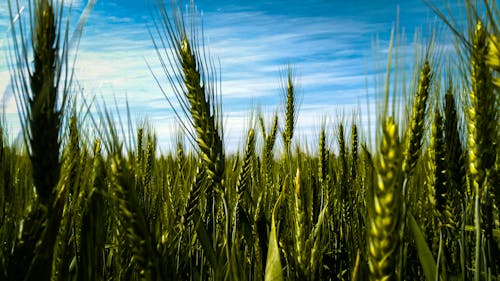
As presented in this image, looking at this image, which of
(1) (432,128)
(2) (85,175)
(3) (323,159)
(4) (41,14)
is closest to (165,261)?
(2) (85,175)

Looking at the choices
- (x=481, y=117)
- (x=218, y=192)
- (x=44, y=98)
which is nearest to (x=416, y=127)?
(x=481, y=117)

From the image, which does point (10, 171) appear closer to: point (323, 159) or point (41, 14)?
point (41, 14)

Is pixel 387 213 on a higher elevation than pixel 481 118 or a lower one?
lower

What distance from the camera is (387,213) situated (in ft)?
3.38

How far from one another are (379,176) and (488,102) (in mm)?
819

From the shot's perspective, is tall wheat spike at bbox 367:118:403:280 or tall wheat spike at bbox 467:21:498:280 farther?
tall wheat spike at bbox 467:21:498:280

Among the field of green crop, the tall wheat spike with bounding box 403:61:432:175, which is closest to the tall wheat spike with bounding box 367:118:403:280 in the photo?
the field of green crop

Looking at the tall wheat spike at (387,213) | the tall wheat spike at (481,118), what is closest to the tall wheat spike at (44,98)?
the tall wheat spike at (387,213)

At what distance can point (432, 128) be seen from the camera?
1835mm

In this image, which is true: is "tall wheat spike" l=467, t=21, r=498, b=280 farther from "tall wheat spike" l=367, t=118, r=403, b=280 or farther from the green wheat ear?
"tall wheat spike" l=367, t=118, r=403, b=280

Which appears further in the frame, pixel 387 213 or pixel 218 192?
pixel 218 192

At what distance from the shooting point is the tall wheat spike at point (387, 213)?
1.03 meters

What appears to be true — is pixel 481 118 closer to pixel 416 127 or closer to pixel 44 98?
pixel 416 127

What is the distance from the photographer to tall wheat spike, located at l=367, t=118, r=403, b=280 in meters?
1.03
